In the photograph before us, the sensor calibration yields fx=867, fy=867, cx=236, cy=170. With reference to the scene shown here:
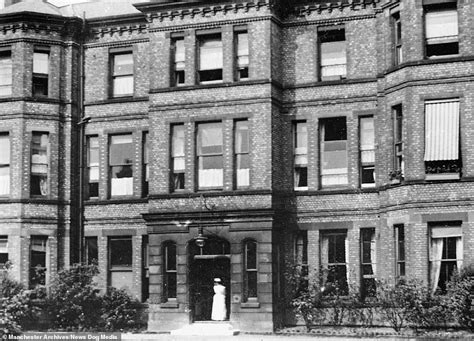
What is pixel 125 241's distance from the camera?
116ft

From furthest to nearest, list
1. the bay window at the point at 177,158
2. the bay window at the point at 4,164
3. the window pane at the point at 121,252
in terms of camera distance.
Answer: the window pane at the point at 121,252 < the bay window at the point at 4,164 < the bay window at the point at 177,158

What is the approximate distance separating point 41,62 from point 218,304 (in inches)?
492

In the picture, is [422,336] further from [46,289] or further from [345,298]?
[46,289]

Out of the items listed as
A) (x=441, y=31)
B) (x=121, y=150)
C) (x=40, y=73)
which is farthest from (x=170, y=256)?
(x=441, y=31)

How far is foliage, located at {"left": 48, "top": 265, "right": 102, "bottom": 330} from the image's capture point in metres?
32.8

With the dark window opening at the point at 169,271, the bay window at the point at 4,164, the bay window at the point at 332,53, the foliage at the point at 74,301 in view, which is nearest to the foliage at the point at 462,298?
the bay window at the point at 332,53

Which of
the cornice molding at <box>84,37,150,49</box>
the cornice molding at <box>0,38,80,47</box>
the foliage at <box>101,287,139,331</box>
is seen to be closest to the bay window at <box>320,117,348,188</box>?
the cornice molding at <box>84,37,150,49</box>

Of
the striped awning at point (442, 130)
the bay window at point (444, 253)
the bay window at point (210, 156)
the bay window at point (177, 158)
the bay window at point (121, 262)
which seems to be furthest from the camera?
the bay window at point (121, 262)

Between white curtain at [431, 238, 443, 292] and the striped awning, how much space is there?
9.26ft

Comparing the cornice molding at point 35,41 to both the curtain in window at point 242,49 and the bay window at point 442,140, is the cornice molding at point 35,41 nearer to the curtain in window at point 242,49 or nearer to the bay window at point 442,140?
the curtain in window at point 242,49

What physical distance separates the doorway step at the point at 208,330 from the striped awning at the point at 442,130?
9212 mm

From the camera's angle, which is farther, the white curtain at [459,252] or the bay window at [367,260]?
the bay window at [367,260]

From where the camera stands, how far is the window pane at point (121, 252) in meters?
35.2

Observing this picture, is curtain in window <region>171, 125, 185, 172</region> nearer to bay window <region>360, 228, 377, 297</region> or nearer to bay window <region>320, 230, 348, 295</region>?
bay window <region>320, 230, 348, 295</region>
